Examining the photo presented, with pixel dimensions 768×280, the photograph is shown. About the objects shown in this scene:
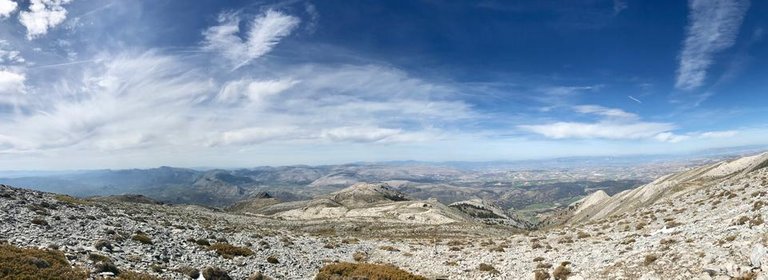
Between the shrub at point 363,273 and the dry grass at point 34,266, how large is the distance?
13.6m

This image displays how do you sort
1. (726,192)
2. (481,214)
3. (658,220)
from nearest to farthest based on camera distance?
1. (658,220)
2. (726,192)
3. (481,214)

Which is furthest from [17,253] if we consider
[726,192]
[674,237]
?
[726,192]

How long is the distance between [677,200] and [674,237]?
31748mm

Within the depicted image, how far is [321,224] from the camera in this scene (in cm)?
8612

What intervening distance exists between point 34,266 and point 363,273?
16889 mm

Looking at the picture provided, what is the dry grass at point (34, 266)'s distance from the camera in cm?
1795

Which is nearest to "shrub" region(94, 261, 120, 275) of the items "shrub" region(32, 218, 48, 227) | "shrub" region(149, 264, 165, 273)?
"shrub" region(149, 264, 165, 273)

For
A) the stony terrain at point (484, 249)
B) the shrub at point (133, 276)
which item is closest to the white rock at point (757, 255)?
the stony terrain at point (484, 249)

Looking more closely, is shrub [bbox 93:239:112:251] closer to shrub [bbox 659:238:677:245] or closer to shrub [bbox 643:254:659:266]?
shrub [bbox 643:254:659:266]

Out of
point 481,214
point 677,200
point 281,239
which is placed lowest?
point 481,214

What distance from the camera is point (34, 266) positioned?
62.0 ft

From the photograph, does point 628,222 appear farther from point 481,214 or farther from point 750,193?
point 481,214

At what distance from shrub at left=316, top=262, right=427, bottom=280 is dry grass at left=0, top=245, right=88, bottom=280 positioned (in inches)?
536

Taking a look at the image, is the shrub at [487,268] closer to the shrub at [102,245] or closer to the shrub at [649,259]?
→ the shrub at [649,259]
